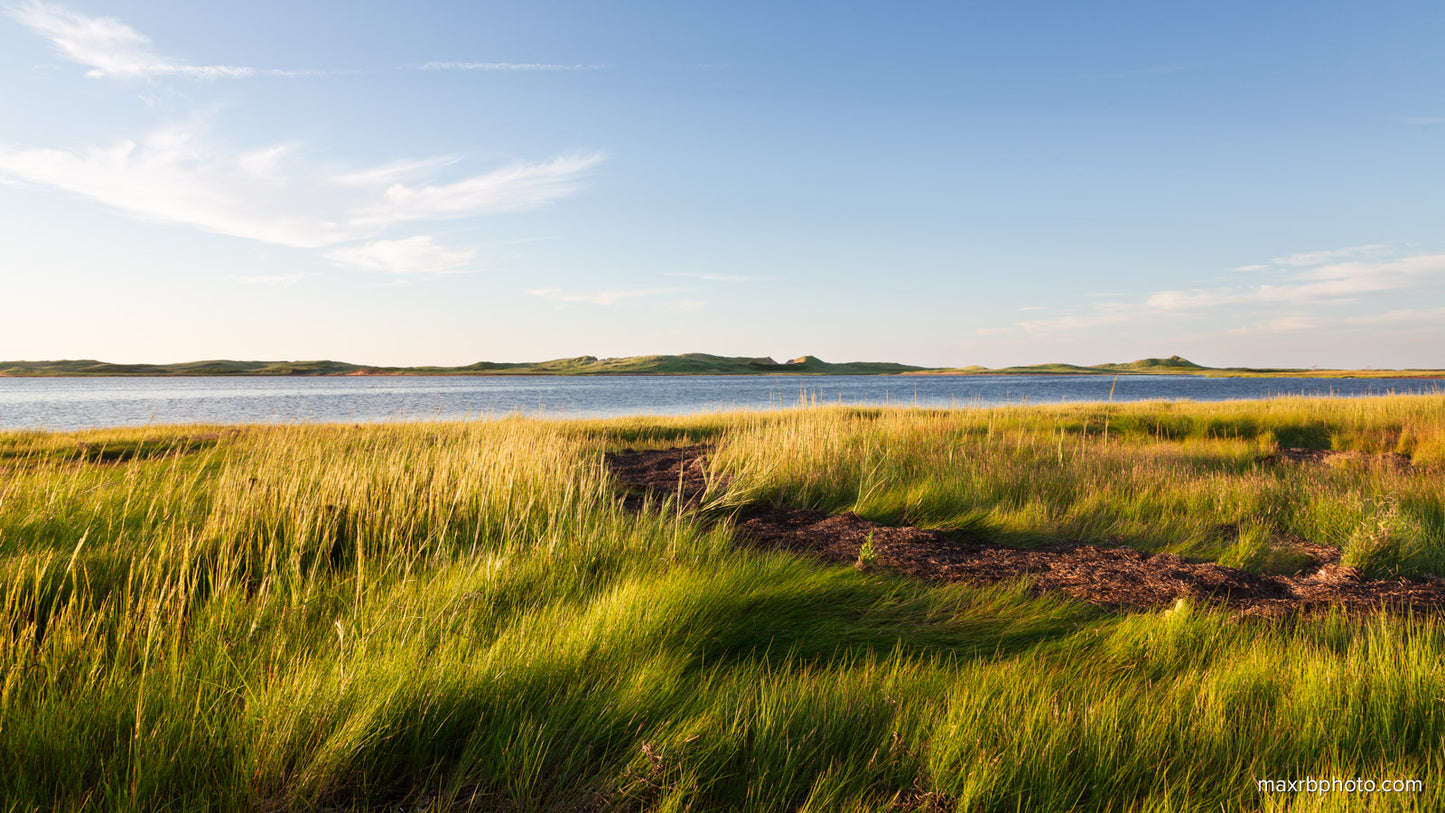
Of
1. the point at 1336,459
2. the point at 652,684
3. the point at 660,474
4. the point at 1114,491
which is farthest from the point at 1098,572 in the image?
the point at 1336,459

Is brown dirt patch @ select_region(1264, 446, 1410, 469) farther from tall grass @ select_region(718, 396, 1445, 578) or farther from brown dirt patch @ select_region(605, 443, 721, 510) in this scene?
brown dirt patch @ select_region(605, 443, 721, 510)

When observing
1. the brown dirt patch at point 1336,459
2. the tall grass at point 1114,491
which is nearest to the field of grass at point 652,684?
the tall grass at point 1114,491

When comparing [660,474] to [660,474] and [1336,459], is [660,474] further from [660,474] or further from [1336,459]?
[1336,459]

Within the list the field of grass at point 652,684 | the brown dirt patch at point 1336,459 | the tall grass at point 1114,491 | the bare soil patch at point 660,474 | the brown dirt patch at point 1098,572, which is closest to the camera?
the field of grass at point 652,684

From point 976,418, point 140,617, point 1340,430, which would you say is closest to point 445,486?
point 140,617

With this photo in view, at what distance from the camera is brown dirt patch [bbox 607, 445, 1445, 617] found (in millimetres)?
3754

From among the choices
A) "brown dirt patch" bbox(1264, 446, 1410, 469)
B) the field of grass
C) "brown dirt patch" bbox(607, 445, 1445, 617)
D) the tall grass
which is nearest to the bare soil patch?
the tall grass

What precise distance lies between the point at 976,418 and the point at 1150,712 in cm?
1152

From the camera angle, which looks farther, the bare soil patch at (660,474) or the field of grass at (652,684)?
the bare soil patch at (660,474)

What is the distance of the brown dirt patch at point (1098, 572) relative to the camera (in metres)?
3.75

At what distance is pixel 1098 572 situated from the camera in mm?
4258

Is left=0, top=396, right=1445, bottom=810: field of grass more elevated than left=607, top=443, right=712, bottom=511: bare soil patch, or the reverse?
left=0, top=396, right=1445, bottom=810: field of grass

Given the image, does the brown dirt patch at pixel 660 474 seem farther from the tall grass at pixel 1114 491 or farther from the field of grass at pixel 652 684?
the field of grass at pixel 652 684

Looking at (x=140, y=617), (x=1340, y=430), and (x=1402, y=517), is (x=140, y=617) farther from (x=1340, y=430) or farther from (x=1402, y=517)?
(x=1340, y=430)
